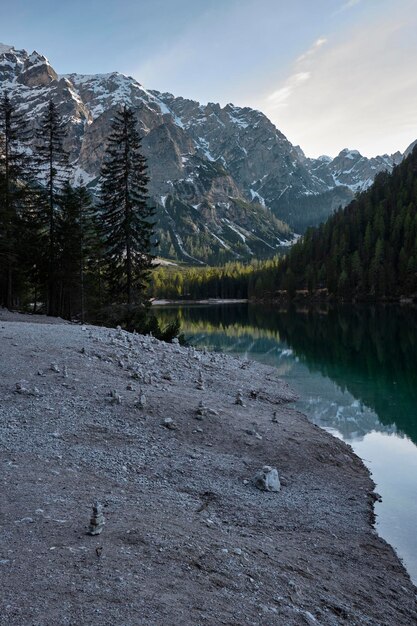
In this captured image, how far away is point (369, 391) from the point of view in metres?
27.1

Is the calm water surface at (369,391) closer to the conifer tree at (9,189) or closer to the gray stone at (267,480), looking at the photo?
the gray stone at (267,480)

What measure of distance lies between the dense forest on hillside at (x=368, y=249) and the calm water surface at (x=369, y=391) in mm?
62118

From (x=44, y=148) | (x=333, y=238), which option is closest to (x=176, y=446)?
(x=44, y=148)

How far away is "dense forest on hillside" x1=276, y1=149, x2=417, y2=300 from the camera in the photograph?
120m

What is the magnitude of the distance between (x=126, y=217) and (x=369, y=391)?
24.2 meters

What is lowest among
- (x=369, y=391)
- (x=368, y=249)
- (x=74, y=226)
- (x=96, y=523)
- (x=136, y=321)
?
(x=369, y=391)

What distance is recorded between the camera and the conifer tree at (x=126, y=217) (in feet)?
124

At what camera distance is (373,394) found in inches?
1037

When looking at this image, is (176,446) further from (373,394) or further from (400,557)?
(373,394)

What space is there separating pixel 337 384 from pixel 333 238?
132 meters

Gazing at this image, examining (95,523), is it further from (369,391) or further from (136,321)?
(136,321)

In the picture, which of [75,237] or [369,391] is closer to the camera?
[369,391]

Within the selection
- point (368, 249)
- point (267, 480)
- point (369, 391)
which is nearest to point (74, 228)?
Result: point (369, 391)

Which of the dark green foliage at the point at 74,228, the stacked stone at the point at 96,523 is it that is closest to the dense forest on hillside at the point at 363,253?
the dark green foliage at the point at 74,228
